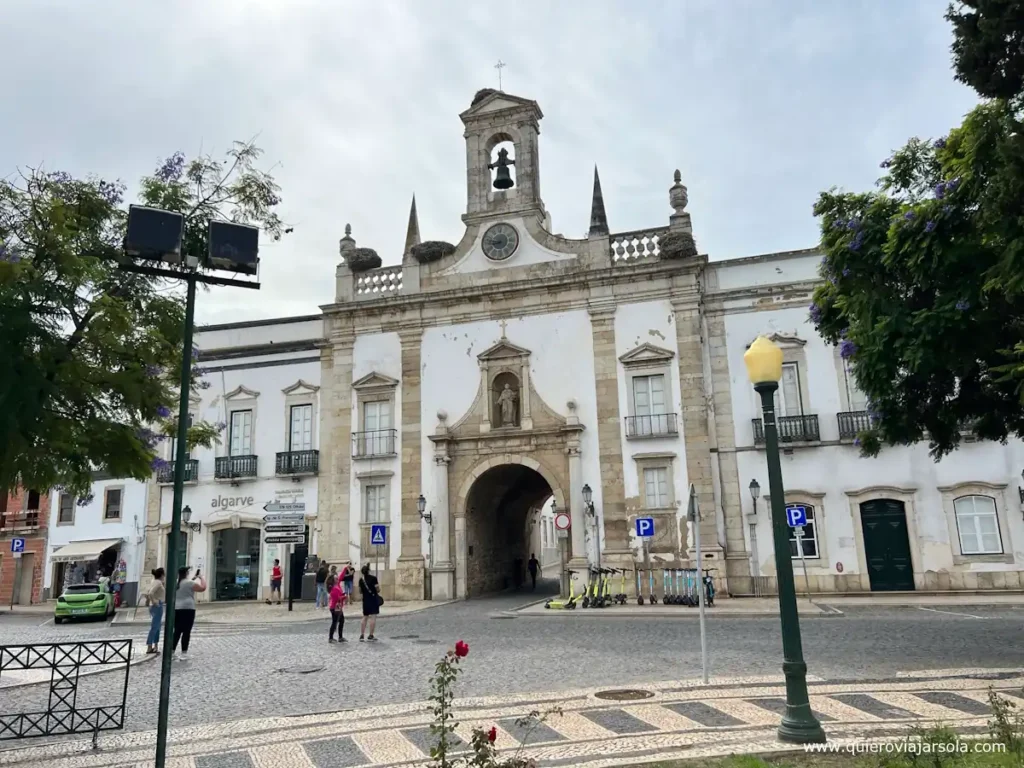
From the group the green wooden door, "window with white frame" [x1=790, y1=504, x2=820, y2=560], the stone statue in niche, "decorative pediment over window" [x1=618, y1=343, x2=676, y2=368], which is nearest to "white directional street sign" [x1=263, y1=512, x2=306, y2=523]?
the stone statue in niche

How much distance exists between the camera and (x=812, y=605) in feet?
60.9

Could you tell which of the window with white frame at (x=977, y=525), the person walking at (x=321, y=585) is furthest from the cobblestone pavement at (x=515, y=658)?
the person walking at (x=321, y=585)

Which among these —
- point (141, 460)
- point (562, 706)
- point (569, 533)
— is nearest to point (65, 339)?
point (141, 460)

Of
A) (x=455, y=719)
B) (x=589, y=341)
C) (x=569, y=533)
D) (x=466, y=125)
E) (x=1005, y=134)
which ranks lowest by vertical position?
(x=455, y=719)

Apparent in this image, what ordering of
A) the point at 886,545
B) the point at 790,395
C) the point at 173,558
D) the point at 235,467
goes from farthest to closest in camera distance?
the point at 235,467 < the point at 790,395 < the point at 886,545 < the point at 173,558

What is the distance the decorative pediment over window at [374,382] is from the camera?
1013 inches

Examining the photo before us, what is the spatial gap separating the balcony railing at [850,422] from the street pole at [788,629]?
52.2 feet

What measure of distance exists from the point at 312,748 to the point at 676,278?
19344 mm

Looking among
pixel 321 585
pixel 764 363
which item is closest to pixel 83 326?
pixel 764 363

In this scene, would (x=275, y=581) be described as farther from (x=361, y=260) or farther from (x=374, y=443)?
(x=361, y=260)

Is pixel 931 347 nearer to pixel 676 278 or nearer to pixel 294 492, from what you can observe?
pixel 676 278

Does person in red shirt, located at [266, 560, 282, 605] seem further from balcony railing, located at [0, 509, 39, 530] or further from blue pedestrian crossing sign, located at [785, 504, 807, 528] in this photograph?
blue pedestrian crossing sign, located at [785, 504, 807, 528]

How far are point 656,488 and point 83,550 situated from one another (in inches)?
810

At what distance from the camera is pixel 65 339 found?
712cm
